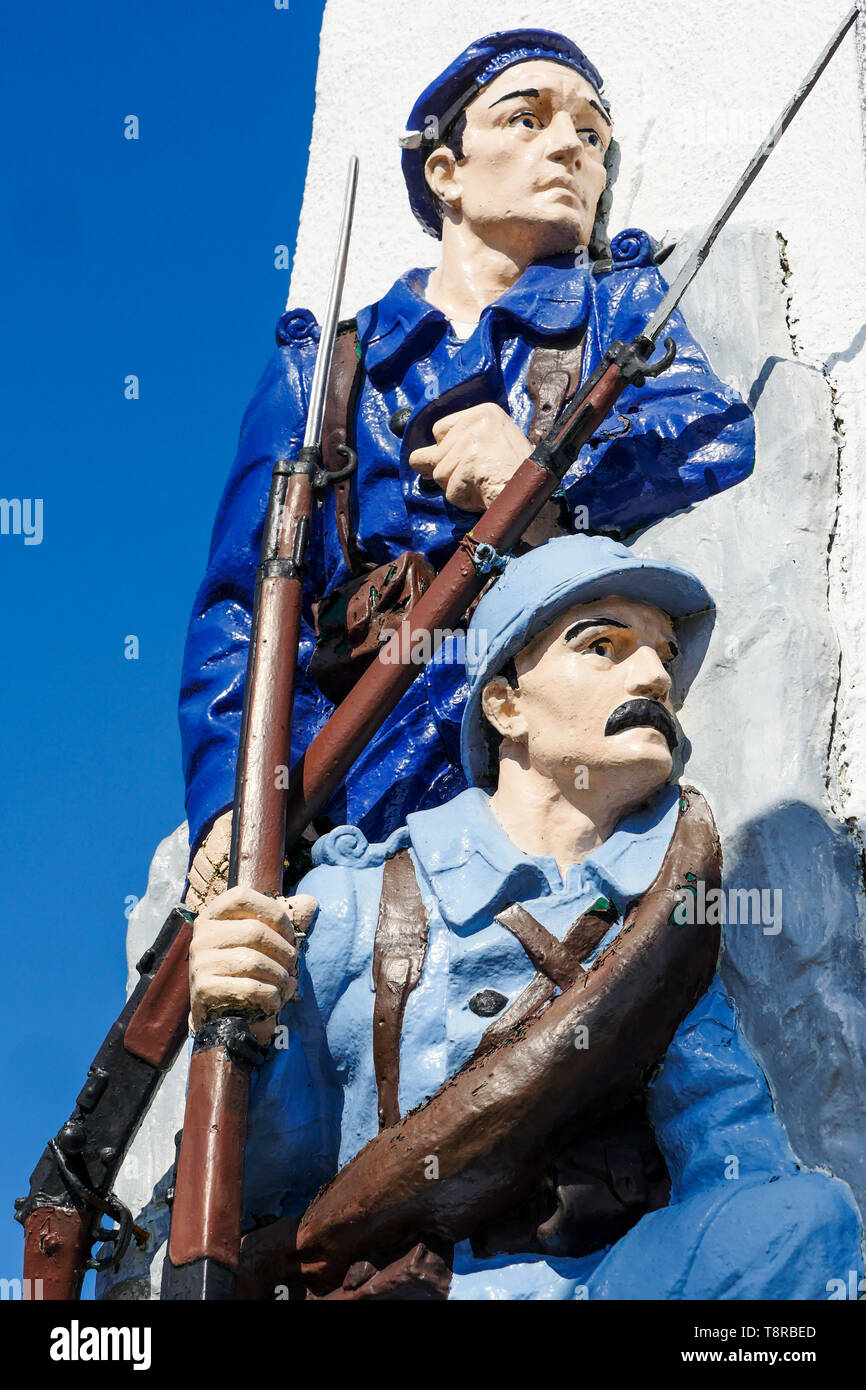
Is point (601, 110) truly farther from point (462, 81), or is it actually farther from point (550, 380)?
point (550, 380)

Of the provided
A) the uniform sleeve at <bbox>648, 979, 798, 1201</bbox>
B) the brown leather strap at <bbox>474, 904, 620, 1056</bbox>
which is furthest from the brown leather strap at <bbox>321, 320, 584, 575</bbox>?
the uniform sleeve at <bbox>648, 979, 798, 1201</bbox>

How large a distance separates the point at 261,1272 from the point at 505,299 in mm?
2005

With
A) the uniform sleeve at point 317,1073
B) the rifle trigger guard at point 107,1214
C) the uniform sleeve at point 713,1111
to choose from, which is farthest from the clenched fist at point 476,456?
the rifle trigger guard at point 107,1214

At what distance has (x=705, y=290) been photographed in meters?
4.09

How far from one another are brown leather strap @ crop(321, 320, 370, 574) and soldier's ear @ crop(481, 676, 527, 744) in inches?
27.1

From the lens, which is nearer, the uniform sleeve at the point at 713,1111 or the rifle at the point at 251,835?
the rifle at the point at 251,835

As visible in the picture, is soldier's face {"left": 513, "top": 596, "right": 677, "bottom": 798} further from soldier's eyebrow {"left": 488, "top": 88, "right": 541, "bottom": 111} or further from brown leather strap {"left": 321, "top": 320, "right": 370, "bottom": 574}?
soldier's eyebrow {"left": 488, "top": 88, "right": 541, "bottom": 111}

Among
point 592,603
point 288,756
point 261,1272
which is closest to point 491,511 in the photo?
point 592,603

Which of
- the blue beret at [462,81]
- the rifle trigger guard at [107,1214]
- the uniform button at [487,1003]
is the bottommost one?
the rifle trigger guard at [107,1214]

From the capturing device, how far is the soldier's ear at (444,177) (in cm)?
442

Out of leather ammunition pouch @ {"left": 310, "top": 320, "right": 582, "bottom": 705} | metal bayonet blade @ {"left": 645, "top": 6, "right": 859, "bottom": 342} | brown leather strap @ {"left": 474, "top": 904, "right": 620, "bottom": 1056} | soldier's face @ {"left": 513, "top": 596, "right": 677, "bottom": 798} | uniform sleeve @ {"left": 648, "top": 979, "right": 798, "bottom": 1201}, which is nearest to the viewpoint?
uniform sleeve @ {"left": 648, "top": 979, "right": 798, "bottom": 1201}

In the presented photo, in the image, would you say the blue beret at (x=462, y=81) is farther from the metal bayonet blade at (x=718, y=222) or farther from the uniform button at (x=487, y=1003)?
the uniform button at (x=487, y=1003)

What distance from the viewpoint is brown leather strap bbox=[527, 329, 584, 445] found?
13.0 feet
